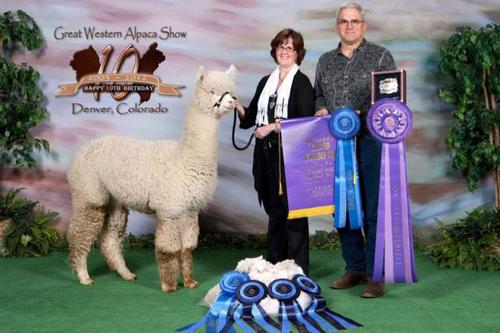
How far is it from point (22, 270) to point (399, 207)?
288cm

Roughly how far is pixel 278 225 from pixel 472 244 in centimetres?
159

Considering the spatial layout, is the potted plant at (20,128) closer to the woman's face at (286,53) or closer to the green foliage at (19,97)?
the green foliage at (19,97)

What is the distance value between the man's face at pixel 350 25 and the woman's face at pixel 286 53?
328 millimetres

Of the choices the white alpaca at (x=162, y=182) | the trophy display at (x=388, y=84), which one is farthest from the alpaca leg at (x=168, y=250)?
the trophy display at (x=388, y=84)

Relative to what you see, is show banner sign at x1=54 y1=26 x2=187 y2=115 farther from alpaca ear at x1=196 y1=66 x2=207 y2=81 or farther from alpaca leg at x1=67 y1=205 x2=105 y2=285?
alpaca ear at x1=196 y1=66 x2=207 y2=81

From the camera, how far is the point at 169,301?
441 centimetres

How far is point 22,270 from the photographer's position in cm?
543

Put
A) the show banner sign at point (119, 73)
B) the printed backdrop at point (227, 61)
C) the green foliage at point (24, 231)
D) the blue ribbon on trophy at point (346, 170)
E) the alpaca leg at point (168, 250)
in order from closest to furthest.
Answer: the blue ribbon on trophy at point (346, 170) → the alpaca leg at point (168, 250) → the green foliage at point (24, 231) → the printed backdrop at point (227, 61) → the show banner sign at point (119, 73)

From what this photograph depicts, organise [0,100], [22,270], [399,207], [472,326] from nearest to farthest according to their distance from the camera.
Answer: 1. [472,326]
2. [399,207]
3. [22,270]
4. [0,100]

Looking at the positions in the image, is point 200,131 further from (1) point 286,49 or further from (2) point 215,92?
(1) point 286,49

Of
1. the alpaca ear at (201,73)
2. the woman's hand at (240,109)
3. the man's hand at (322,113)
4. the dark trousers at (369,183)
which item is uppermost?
the alpaca ear at (201,73)

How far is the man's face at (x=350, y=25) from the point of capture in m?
4.26

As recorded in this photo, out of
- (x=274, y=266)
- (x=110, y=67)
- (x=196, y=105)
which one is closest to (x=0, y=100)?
(x=110, y=67)

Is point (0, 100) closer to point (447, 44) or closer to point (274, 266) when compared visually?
point (274, 266)
